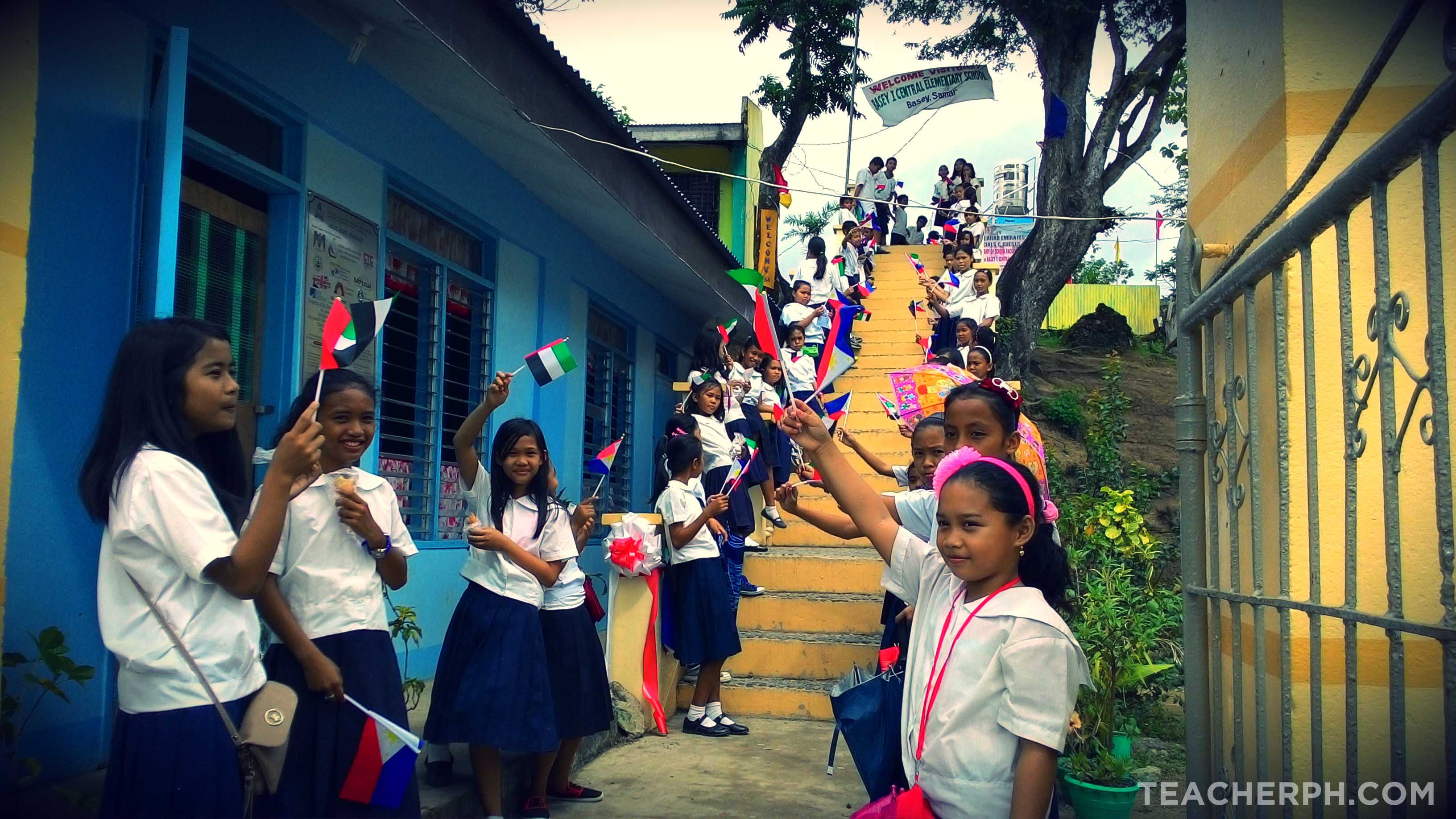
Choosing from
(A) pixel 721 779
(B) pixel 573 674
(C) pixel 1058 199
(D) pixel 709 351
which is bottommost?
(A) pixel 721 779

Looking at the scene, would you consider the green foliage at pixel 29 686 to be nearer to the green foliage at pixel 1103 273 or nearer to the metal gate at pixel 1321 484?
the metal gate at pixel 1321 484

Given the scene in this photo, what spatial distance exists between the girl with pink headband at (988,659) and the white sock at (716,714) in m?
3.64

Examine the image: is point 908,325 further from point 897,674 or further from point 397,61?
point 897,674

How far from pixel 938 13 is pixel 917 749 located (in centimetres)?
1608

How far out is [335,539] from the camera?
2.86 m

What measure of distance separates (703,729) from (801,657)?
109cm

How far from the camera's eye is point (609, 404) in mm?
8742

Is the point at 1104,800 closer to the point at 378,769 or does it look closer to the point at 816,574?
the point at 378,769

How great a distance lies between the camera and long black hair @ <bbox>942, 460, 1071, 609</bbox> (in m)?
2.25

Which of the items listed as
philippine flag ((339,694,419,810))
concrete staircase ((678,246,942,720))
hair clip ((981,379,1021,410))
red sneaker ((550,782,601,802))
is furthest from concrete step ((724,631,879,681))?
philippine flag ((339,694,419,810))

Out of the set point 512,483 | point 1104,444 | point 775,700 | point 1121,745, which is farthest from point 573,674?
point 1104,444

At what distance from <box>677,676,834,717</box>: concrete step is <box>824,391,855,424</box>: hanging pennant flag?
2.39 metres

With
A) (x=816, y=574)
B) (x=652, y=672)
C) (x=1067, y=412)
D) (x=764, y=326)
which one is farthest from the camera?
(x=1067, y=412)

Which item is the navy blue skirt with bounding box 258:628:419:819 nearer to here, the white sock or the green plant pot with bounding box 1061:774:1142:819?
the green plant pot with bounding box 1061:774:1142:819
